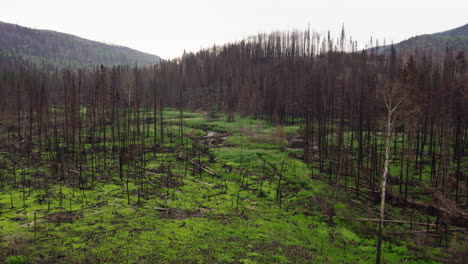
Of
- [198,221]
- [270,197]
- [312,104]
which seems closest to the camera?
[198,221]

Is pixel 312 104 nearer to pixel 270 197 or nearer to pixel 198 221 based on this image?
pixel 270 197

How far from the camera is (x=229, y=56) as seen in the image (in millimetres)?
156375

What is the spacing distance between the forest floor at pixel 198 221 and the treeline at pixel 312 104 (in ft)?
18.0

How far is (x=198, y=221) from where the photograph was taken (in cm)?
2120

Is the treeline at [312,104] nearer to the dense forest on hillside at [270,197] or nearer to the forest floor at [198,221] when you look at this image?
the dense forest on hillside at [270,197]

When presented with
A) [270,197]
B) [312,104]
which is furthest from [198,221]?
[312,104]

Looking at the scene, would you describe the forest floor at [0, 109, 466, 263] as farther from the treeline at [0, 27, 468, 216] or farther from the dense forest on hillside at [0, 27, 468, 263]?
the treeline at [0, 27, 468, 216]

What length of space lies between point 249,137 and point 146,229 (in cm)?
4147

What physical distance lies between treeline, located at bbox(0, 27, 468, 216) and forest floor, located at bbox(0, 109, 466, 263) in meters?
5.49

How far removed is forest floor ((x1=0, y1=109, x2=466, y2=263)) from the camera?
651 inches

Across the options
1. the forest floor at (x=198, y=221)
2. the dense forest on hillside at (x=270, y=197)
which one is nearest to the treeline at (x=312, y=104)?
the dense forest on hillside at (x=270, y=197)

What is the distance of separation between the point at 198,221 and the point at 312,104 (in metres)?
45.7

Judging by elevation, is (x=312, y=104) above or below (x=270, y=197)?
above

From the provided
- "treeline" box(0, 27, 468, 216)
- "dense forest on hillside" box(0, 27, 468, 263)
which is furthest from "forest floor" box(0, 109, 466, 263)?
"treeline" box(0, 27, 468, 216)
